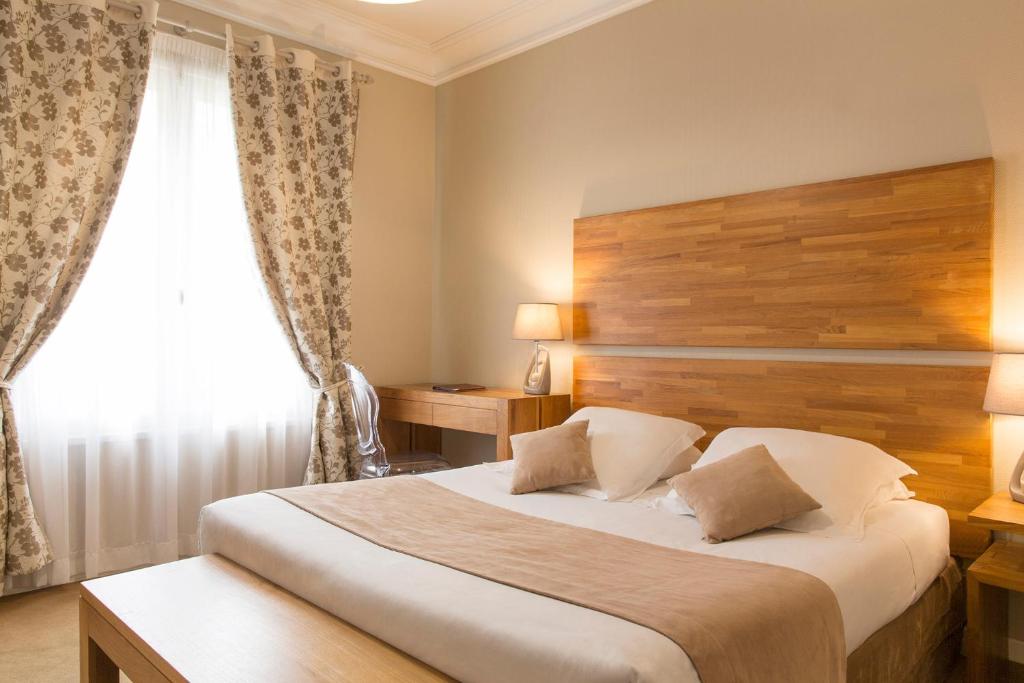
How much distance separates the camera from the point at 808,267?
2.96m

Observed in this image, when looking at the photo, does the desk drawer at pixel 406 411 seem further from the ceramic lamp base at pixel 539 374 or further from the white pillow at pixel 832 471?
the white pillow at pixel 832 471

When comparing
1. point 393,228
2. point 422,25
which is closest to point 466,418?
point 393,228

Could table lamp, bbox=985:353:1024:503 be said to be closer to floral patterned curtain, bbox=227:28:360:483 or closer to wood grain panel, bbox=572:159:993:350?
wood grain panel, bbox=572:159:993:350

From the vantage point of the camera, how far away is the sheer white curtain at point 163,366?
128 inches

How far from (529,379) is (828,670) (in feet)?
7.88

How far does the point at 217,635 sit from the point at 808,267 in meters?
2.55

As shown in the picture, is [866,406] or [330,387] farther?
[330,387]

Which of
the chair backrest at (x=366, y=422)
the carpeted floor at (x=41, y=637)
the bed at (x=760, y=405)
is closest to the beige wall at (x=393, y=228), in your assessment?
the chair backrest at (x=366, y=422)

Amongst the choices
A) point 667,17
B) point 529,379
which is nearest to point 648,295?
point 529,379

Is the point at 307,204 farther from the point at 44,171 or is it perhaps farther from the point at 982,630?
the point at 982,630

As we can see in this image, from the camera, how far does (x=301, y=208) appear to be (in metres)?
4.01

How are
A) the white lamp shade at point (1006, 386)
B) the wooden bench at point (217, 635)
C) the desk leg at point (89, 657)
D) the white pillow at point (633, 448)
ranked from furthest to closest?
the white pillow at point (633, 448), the white lamp shade at point (1006, 386), the desk leg at point (89, 657), the wooden bench at point (217, 635)

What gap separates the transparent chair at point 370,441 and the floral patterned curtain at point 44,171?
1453mm

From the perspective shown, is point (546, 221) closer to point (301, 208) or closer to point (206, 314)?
point (301, 208)
